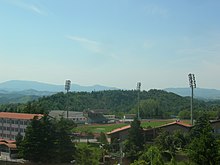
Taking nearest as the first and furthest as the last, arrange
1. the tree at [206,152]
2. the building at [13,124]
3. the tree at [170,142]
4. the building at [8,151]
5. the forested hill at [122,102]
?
the tree at [206,152] < the tree at [170,142] < the building at [8,151] < the building at [13,124] < the forested hill at [122,102]

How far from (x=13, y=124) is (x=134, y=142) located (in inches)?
668

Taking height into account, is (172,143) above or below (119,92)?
below

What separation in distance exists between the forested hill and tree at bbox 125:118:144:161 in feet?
109

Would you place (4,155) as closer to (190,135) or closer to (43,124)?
(43,124)

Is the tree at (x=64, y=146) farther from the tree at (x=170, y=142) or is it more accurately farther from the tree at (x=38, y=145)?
the tree at (x=170, y=142)

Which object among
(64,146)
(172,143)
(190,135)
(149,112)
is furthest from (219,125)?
(149,112)

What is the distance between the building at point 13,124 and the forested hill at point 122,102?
17141 mm

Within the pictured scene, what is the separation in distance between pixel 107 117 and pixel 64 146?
1434 inches

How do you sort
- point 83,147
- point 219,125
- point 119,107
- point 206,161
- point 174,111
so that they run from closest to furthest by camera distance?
1. point 206,161
2. point 83,147
3. point 219,125
4. point 174,111
5. point 119,107

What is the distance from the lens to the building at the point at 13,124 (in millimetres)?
35531

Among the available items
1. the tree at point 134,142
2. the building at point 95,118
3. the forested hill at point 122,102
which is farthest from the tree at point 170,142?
the forested hill at point 122,102

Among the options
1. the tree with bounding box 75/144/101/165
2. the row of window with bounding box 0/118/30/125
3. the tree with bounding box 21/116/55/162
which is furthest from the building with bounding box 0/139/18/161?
the tree with bounding box 75/144/101/165

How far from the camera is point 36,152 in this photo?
76.5 ft

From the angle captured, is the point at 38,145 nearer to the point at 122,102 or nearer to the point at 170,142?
the point at 170,142
